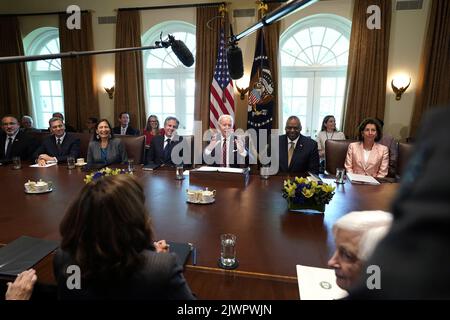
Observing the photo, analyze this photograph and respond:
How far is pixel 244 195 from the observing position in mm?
1963

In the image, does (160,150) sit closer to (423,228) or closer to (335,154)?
(335,154)

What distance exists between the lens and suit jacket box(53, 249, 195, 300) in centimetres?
78

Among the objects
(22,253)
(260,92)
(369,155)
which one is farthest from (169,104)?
(22,253)

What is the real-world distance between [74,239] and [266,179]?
1784 mm

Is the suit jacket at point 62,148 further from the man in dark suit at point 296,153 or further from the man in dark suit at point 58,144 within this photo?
the man in dark suit at point 296,153

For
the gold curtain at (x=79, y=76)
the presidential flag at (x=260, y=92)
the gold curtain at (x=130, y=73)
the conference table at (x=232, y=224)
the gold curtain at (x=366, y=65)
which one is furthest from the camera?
the gold curtain at (x=79, y=76)

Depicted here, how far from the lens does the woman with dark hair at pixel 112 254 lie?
780 mm

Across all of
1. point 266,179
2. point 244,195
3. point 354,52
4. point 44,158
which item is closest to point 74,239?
point 244,195

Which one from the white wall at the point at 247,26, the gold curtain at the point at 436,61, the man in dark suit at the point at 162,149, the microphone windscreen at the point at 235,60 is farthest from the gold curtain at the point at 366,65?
the microphone windscreen at the point at 235,60

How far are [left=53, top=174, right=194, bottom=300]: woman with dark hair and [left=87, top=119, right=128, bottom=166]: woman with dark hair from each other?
244cm

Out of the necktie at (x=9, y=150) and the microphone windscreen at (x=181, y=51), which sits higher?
the microphone windscreen at (x=181, y=51)

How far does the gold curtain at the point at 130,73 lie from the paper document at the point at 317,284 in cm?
520

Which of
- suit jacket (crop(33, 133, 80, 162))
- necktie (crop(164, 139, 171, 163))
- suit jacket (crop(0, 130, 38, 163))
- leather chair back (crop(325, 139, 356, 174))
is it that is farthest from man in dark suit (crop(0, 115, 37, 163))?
leather chair back (crop(325, 139, 356, 174))

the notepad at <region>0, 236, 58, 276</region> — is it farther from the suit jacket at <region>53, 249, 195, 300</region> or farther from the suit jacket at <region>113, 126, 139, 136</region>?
the suit jacket at <region>113, 126, 139, 136</region>
